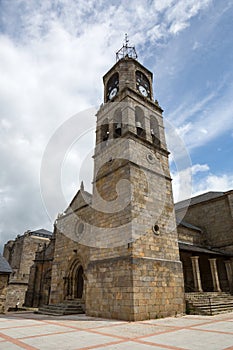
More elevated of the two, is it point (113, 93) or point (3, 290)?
point (113, 93)

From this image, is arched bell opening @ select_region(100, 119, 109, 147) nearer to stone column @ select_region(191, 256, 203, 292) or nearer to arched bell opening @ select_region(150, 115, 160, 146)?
arched bell opening @ select_region(150, 115, 160, 146)

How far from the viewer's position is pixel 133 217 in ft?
31.1

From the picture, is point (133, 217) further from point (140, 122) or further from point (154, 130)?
point (154, 130)

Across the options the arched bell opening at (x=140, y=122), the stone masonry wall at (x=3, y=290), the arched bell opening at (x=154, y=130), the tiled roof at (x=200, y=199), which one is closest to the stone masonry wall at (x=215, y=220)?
the tiled roof at (x=200, y=199)

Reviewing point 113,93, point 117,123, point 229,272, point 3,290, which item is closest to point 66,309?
point 3,290

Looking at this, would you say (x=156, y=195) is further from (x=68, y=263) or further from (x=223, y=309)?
(x=68, y=263)

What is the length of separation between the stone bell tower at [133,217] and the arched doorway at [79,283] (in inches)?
131

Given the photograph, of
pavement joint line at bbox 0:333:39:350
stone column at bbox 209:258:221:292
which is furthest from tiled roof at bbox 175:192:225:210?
pavement joint line at bbox 0:333:39:350

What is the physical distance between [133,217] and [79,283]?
6.59 metres

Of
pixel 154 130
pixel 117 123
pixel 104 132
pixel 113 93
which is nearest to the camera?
pixel 117 123

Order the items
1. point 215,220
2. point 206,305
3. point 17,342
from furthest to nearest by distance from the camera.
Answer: point 215,220
point 206,305
point 17,342

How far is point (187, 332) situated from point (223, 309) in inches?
217

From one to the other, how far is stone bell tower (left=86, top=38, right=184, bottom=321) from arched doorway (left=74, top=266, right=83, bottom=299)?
332cm

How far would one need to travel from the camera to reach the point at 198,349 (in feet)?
13.9
